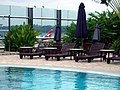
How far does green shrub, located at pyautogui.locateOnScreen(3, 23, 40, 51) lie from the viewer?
18.4m

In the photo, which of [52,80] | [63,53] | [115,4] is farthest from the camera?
[63,53]

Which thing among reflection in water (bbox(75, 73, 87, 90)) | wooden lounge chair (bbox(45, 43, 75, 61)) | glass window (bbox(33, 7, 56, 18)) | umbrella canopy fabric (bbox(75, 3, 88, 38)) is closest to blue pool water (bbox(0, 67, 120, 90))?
reflection in water (bbox(75, 73, 87, 90))

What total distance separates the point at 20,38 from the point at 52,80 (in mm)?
9368

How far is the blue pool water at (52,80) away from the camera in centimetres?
820

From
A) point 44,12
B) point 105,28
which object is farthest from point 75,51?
point 44,12

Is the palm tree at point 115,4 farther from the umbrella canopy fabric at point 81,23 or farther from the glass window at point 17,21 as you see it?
the glass window at point 17,21

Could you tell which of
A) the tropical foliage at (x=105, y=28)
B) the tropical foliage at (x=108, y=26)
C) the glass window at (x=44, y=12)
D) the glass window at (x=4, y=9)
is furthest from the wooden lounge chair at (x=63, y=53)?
the glass window at (x=44, y=12)

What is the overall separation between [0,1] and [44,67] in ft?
31.7

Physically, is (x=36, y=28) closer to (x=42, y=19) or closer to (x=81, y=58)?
(x=42, y=19)

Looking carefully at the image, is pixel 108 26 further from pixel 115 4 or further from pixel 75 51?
pixel 75 51

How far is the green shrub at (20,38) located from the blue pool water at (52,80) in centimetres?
694

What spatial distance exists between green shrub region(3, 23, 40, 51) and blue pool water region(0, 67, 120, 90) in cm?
694

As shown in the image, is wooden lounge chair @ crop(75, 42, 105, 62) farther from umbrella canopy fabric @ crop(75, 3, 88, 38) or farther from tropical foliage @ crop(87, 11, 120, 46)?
tropical foliage @ crop(87, 11, 120, 46)

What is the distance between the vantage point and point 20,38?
18.4 meters
